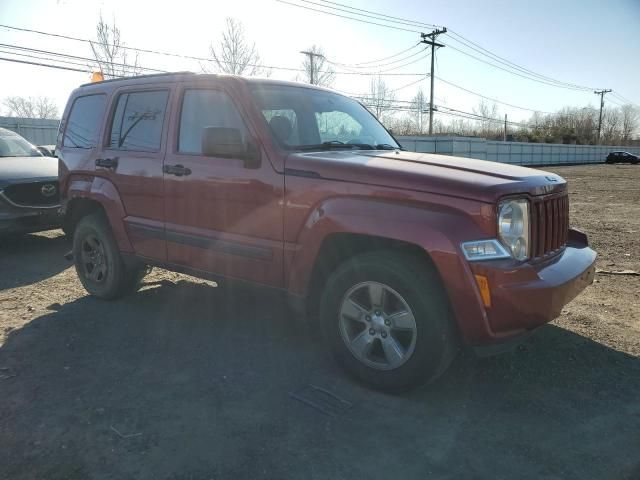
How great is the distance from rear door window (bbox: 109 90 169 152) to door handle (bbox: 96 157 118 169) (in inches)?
4.9

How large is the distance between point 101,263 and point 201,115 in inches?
81.6

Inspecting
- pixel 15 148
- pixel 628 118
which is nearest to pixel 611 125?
pixel 628 118

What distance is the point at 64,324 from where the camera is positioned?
175 inches

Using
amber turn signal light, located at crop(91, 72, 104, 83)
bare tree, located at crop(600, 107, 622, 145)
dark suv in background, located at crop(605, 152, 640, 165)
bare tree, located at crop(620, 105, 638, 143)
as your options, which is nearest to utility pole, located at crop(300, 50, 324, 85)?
dark suv in background, located at crop(605, 152, 640, 165)

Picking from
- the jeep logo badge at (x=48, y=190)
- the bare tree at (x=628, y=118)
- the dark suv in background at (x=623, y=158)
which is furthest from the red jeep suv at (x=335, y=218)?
the bare tree at (x=628, y=118)

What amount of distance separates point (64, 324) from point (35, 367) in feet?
2.94

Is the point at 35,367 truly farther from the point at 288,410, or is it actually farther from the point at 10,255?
the point at 10,255

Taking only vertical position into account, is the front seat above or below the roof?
below

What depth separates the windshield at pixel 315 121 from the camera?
376 centimetres

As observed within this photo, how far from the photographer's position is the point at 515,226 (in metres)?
2.90

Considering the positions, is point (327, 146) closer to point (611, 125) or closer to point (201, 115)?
point (201, 115)

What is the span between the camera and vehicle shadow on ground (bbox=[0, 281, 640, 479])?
8.22 ft

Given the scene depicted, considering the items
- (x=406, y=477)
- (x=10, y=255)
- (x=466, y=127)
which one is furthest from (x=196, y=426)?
(x=466, y=127)

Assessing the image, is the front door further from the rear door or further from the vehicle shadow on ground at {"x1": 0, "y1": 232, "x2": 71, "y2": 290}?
the vehicle shadow on ground at {"x1": 0, "y1": 232, "x2": 71, "y2": 290}
